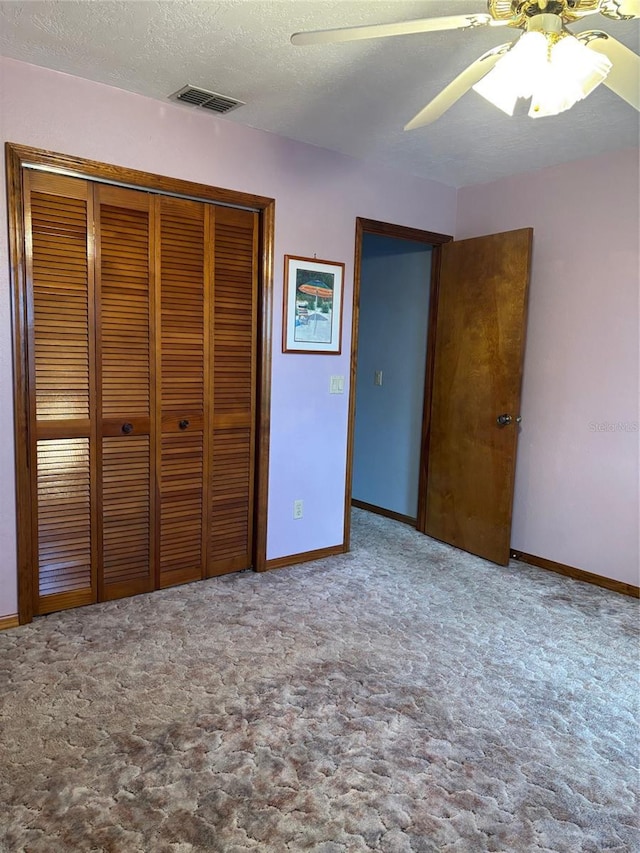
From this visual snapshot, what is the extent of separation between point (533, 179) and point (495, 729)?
3.16 m

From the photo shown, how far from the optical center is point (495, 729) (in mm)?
2051

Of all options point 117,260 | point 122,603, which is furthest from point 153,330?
point 122,603

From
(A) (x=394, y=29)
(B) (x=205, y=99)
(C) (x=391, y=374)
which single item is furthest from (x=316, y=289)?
(A) (x=394, y=29)

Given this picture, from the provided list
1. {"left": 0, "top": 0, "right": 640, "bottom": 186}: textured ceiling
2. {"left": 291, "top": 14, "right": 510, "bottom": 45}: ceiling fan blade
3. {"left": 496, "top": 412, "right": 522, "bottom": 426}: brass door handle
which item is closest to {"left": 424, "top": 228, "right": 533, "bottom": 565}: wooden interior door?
{"left": 496, "top": 412, "right": 522, "bottom": 426}: brass door handle

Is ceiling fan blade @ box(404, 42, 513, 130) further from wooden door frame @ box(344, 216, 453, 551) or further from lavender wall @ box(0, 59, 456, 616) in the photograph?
wooden door frame @ box(344, 216, 453, 551)

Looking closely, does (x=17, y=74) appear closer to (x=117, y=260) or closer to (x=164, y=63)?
(x=164, y=63)

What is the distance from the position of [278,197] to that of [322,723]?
2.64 metres

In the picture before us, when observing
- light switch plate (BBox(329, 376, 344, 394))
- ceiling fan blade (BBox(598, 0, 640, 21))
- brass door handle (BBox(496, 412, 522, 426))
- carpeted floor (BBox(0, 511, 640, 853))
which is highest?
ceiling fan blade (BBox(598, 0, 640, 21))

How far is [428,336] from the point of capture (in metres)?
4.23

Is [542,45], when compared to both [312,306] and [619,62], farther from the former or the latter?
[312,306]

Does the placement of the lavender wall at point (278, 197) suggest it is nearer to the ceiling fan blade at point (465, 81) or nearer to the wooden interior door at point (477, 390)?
the wooden interior door at point (477, 390)

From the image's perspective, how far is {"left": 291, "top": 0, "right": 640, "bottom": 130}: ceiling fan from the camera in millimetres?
1411

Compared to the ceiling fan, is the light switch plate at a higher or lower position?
lower

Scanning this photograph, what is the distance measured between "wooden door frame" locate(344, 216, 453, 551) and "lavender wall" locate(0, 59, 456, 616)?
5cm
